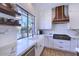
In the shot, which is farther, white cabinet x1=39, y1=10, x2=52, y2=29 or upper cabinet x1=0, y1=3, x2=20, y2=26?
white cabinet x1=39, y1=10, x2=52, y2=29

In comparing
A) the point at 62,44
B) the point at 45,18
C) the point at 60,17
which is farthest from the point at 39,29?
the point at 60,17

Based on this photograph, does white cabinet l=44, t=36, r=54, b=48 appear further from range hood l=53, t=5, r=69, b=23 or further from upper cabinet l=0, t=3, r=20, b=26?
upper cabinet l=0, t=3, r=20, b=26

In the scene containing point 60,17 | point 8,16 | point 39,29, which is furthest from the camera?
point 60,17

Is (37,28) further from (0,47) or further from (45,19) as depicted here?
(0,47)

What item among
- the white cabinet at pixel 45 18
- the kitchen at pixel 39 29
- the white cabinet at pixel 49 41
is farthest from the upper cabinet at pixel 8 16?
the white cabinet at pixel 49 41

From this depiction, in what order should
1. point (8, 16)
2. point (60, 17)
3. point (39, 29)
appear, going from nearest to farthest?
point (8, 16) < point (39, 29) < point (60, 17)

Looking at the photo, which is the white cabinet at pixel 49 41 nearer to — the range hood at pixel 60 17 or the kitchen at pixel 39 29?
the kitchen at pixel 39 29

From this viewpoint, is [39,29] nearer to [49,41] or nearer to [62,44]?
[49,41]

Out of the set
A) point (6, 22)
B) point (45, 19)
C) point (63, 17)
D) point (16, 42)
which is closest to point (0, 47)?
point (6, 22)

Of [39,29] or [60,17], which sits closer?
[39,29]

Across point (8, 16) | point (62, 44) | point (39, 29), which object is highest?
point (8, 16)

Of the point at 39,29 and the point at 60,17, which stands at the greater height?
the point at 60,17

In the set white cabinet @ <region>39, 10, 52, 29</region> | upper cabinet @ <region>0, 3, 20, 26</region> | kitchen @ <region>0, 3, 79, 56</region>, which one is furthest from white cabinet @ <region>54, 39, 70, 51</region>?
upper cabinet @ <region>0, 3, 20, 26</region>

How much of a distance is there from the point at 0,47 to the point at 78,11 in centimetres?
87
